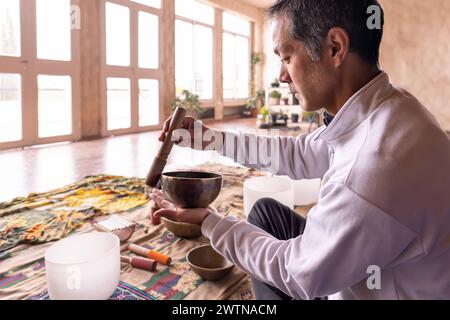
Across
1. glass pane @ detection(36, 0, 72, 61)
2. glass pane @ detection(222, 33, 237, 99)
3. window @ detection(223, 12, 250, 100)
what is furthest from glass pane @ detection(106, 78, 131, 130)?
window @ detection(223, 12, 250, 100)

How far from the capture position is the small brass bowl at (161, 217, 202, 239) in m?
1.53

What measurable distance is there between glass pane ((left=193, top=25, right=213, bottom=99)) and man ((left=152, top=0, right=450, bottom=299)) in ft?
25.1

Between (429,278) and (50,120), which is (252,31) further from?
(429,278)

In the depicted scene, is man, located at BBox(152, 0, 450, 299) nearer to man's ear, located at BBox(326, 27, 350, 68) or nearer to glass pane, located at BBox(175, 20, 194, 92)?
man's ear, located at BBox(326, 27, 350, 68)

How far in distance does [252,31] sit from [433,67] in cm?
540

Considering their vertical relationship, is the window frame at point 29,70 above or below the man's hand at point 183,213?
above

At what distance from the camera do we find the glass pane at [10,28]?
13.5ft

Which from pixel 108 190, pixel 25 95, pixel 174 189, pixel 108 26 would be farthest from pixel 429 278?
pixel 108 26

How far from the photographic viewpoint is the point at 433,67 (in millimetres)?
5742

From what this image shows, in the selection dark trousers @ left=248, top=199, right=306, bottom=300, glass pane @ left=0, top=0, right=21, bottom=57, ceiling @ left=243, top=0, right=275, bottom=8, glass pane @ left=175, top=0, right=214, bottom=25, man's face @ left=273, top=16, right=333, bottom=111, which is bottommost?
dark trousers @ left=248, top=199, right=306, bottom=300

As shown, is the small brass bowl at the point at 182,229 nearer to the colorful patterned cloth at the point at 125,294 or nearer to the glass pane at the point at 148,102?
the colorful patterned cloth at the point at 125,294

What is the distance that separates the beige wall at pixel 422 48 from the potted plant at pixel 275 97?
2023mm

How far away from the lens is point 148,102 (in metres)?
6.67

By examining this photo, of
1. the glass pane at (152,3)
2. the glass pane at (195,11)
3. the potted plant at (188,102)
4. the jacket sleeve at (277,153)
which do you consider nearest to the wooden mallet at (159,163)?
the jacket sleeve at (277,153)
